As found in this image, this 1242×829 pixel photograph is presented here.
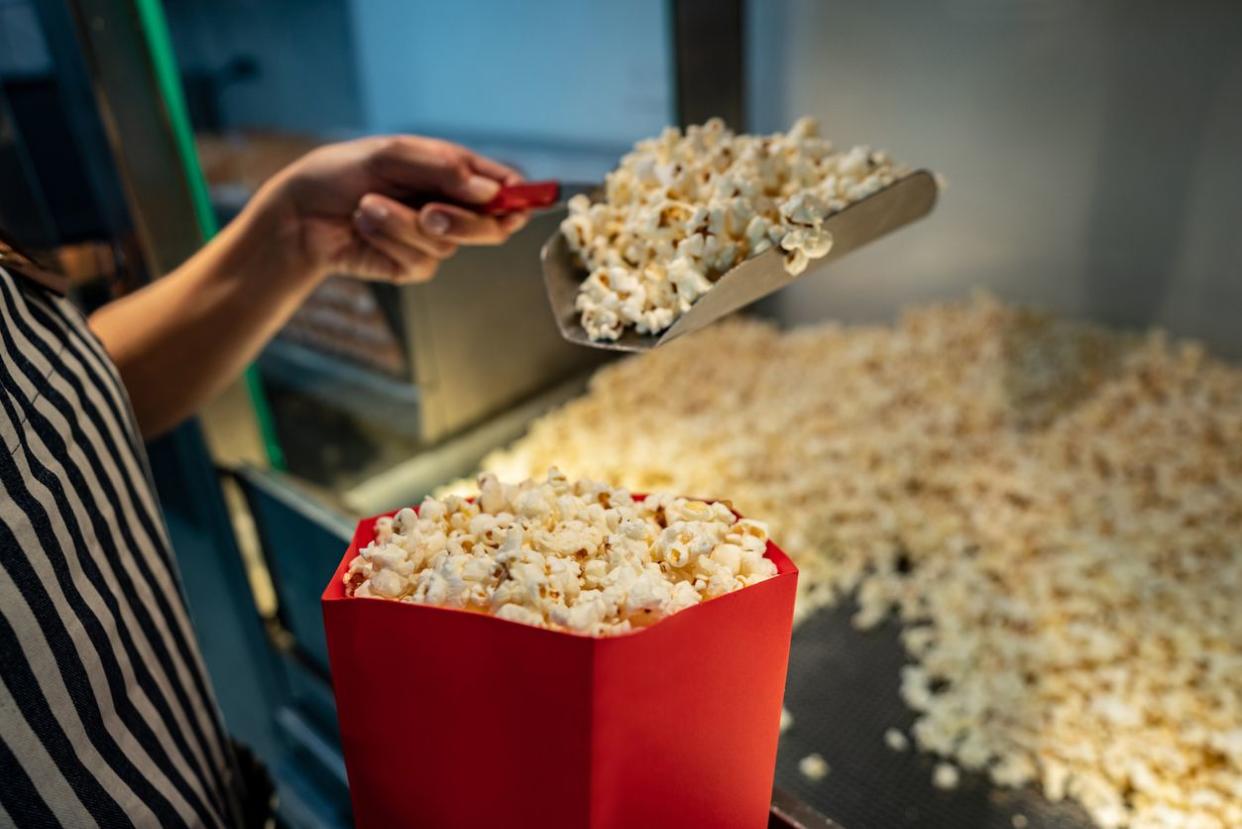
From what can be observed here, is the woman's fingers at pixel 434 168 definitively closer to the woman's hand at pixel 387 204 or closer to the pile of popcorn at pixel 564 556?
the woman's hand at pixel 387 204

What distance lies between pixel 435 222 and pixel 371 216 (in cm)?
8

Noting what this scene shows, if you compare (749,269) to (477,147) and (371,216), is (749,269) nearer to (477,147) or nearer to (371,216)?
(371,216)

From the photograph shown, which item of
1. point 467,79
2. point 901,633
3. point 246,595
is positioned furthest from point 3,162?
point 901,633

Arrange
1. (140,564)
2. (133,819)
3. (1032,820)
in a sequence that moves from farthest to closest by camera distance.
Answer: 1. (1032,820)
2. (140,564)
3. (133,819)

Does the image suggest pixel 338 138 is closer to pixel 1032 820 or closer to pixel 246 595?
pixel 246 595

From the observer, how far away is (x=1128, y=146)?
1.78 m

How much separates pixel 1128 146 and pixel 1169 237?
21cm

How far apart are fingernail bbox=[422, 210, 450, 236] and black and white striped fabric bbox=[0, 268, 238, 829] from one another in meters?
0.34

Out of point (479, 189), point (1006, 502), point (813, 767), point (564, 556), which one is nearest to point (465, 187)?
point (479, 189)

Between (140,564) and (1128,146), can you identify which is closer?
(140,564)

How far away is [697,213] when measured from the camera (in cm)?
69

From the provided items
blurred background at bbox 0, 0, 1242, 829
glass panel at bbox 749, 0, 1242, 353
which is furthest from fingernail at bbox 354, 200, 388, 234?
glass panel at bbox 749, 0, 1242, 353

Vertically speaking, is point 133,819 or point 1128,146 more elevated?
point 1128,146

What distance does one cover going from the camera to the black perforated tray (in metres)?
1.05
